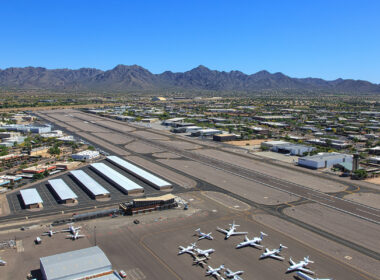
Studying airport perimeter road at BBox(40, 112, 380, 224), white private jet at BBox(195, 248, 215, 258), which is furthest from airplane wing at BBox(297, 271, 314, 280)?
airport perimeter road at BBox(40, 112, 380, 224)

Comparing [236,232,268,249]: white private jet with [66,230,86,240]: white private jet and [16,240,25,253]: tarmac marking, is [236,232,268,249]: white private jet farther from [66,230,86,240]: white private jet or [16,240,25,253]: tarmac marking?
[16,240,25,253]: tarmac marking

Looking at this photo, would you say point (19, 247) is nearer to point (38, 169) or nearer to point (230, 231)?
point (230, 231)

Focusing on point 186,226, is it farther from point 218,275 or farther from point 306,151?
point 306,151

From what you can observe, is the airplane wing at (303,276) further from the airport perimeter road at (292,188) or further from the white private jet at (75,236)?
the white private jet at (75,236)

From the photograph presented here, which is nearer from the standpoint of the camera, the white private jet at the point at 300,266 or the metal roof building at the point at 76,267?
the metal roof building at the point at 76,267

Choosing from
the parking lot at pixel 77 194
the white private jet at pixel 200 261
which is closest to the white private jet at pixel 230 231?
the white private jet at pixel 200 261
